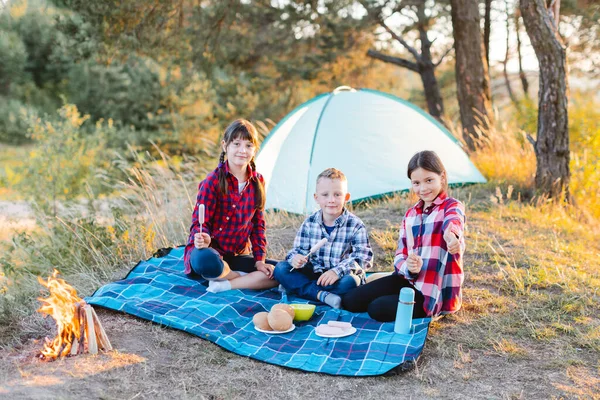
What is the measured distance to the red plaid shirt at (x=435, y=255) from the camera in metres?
3.21

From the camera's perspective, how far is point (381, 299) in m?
3.32

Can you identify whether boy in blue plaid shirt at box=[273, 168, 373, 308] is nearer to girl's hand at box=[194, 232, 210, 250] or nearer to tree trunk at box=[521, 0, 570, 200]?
girl's hand at box=[194, 232, 210, 250]

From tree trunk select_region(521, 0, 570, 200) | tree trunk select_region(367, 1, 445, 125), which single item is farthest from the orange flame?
tree trunk select_region(367, 1, 445, 125)

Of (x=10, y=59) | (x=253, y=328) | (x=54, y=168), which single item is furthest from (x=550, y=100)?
(x=10, y=59)

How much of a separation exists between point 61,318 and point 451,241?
1.93m

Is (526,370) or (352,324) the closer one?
(526,370)

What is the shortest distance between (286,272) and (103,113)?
1525 cm

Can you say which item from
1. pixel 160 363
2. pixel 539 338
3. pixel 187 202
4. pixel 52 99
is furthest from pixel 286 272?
pixel 52 99

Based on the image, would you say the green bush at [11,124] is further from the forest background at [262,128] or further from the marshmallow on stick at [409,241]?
the marshmallow on stick at [409,241]

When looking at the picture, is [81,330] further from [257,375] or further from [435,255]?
[435,255]

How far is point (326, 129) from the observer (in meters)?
6.14

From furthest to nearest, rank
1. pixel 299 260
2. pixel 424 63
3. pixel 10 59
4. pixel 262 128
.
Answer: pixel 10 59, pixel 424 63, pixel 262 128, pixel 299 260

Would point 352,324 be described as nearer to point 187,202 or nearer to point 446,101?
point 187,202

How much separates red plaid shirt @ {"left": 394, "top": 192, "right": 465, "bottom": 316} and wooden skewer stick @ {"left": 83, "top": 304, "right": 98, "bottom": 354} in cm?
167
